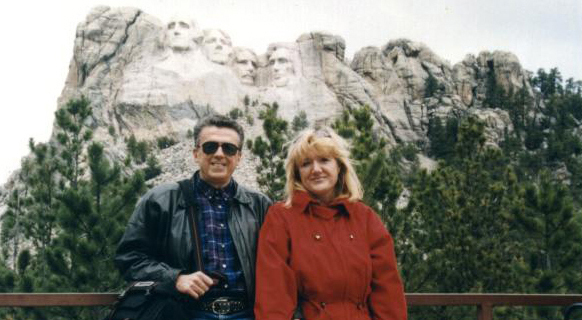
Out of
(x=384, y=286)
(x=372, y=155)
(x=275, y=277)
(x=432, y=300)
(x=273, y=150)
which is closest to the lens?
(x=275, y=277)

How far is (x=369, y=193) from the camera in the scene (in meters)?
11.5

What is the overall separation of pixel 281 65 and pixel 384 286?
66121mm

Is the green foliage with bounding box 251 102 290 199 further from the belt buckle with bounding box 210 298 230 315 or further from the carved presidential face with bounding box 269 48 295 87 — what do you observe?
the carved presidential face with bounding box 269 48 295 87

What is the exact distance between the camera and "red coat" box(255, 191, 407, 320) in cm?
251

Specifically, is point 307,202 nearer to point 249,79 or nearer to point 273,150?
point 273,150

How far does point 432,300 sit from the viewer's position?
11.5 feet

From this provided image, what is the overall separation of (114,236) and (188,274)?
9.92m

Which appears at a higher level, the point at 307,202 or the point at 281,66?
the point at 281,66

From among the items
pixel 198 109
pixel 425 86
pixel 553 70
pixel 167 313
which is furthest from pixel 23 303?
pixel 553 70

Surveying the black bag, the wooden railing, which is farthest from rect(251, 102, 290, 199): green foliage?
the black bag

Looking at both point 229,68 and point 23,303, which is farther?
point 229,68

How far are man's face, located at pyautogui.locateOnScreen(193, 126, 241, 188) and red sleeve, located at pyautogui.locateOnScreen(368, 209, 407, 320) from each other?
2.54 feet

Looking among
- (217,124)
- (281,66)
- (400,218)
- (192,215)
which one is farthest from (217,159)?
(281,66)

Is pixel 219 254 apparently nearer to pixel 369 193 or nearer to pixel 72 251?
pixel 369 193
